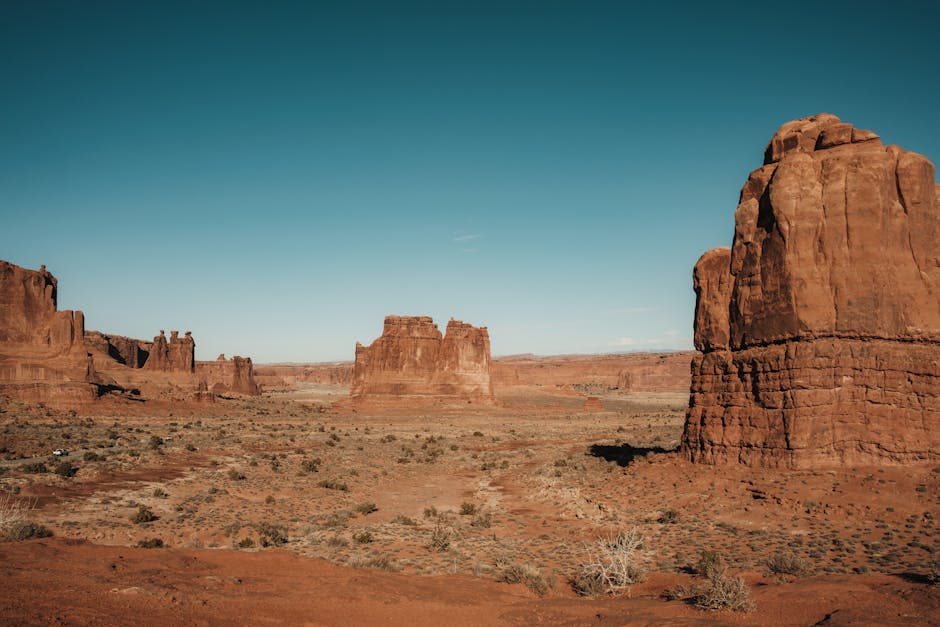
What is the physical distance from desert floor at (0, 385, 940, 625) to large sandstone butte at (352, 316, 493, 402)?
40237 mm

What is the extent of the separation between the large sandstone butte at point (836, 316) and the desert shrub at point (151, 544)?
15.5m

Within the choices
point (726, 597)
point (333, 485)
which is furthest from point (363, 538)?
point (726, 597)

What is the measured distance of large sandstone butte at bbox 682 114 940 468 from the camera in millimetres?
14312

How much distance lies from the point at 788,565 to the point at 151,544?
13.6 metres

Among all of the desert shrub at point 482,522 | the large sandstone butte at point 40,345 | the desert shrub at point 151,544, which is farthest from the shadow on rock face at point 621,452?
the large sandstone butte at point 40,345

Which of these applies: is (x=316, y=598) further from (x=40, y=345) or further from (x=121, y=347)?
(x=121, y=347)

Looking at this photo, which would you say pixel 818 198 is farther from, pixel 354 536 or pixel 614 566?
pixel 354 536

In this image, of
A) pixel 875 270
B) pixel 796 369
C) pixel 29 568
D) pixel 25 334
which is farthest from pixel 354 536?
pixel 25 334

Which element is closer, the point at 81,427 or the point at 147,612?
the point at 147,612

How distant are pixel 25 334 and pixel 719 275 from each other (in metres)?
53.6

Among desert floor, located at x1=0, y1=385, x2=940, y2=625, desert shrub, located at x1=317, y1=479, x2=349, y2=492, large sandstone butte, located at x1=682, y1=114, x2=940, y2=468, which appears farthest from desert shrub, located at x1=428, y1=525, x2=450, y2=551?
large sandstone butte, located at x1=682, y1=114, x2=940, y2=468

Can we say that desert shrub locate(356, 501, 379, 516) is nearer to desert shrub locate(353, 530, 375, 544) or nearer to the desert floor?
the desert floor

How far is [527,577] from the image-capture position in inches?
402

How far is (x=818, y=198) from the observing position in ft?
50.8
